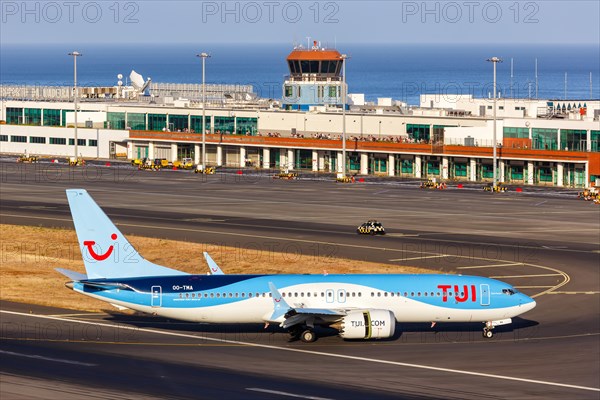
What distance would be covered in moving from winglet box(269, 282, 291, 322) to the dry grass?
54.8ft

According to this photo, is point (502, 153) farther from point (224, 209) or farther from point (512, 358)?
point (512, 358)

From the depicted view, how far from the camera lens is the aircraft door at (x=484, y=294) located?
69.9 metres

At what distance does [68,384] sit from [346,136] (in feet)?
472

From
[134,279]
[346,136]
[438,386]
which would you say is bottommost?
[438,386]

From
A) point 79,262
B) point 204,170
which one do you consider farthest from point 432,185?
point 79,262

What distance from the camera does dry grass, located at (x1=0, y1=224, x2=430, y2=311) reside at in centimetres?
8550

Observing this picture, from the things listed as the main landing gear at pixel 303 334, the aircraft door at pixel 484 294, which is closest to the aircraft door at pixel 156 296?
the main landing gear at pixel 303 334

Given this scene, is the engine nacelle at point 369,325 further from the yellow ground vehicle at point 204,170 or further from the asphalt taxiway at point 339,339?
the yellow ground vehicle at point 204,170

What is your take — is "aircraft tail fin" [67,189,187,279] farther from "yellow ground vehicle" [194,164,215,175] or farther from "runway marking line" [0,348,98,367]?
"yellow ground vehicle" [194,164,215,175]

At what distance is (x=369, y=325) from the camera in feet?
223

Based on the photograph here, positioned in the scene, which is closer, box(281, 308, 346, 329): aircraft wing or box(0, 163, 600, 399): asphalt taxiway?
box(0, 163, 600, 399): asphalt taxiway

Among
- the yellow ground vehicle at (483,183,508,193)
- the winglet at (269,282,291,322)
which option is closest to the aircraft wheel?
the winglet at (269,282,291,322)

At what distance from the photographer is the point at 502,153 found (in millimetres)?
177500

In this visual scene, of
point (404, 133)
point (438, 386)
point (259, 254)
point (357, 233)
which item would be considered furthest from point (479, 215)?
point (438, 386)
